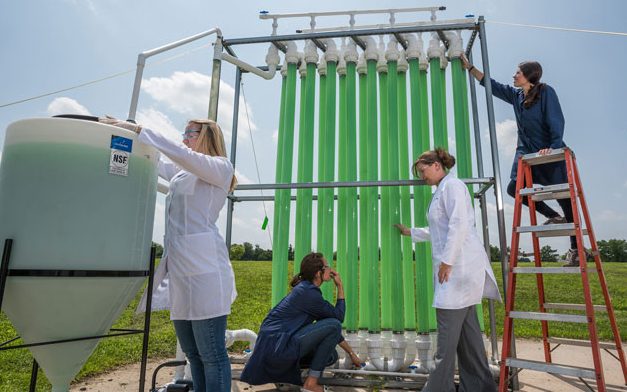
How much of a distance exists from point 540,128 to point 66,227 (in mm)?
4108

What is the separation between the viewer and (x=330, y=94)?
464cm

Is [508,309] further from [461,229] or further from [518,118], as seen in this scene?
[518,118]

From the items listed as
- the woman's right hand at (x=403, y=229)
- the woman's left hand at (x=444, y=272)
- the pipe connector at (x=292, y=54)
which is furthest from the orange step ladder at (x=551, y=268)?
the pipe connector at (x=292, y=54)

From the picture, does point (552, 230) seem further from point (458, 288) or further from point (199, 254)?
point (199, 254)

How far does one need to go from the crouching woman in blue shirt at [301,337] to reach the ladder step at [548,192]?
201cm

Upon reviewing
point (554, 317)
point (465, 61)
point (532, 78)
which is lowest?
point (554, 317)

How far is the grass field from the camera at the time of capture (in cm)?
455

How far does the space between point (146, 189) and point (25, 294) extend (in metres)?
0.88

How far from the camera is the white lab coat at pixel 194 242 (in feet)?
8.22

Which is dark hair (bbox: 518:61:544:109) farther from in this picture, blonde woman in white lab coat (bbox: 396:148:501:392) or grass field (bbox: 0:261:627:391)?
grass field (bbox: 0:261:627:391)

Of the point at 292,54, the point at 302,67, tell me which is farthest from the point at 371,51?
the point at 292,54

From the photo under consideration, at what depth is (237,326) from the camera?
25.7ft

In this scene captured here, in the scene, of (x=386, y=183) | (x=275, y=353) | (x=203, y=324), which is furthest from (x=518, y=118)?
(x=203, y=324)

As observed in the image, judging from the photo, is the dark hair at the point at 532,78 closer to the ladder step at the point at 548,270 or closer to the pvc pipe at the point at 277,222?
the ladder step at the point at 548,270
